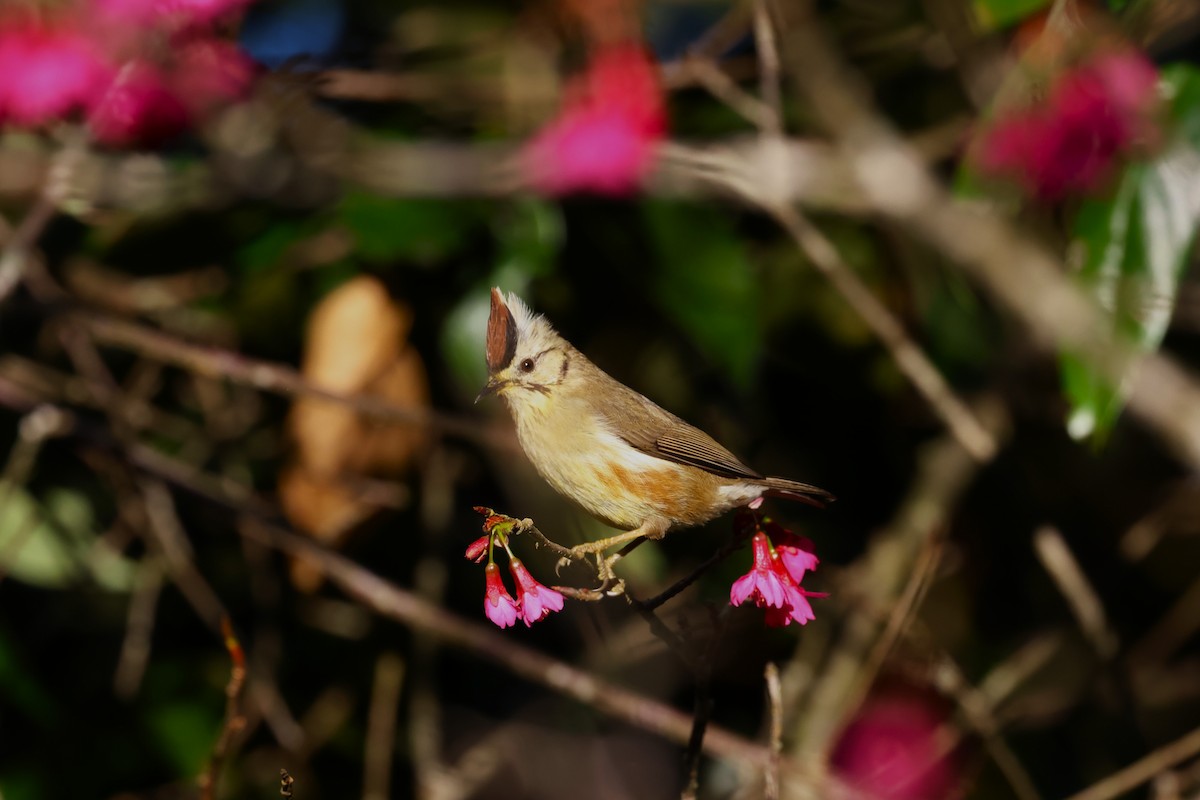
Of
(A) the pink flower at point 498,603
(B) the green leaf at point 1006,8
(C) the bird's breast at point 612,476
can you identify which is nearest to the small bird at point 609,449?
(C) the bird's breast at point 612,476

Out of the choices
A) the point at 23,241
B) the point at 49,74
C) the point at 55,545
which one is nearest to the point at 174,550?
the point at 55,545

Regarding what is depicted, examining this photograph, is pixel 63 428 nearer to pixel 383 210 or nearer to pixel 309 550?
pixel 309 550

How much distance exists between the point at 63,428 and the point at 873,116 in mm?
2281

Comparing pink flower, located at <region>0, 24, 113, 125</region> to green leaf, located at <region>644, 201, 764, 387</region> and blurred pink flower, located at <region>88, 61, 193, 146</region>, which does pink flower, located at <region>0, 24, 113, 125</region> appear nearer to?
blurred pink flower, located at <region>88, 61, 193, 146</region>

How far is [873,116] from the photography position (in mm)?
3305

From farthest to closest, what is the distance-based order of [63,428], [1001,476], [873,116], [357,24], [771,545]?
1. [357,24]
2. [1001,476]
3. [873,116]
4. [63,428]
5. [771,545]

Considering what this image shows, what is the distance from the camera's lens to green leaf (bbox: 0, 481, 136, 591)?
3.35 m

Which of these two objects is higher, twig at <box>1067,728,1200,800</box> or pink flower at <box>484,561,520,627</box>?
twig at <box>1067,728,1200,800</box>

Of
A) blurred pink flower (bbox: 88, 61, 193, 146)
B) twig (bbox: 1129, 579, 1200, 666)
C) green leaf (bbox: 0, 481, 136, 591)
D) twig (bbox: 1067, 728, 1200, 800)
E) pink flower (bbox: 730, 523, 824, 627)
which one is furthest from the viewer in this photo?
twig (bbox: 1129, 579, 1200, 666)

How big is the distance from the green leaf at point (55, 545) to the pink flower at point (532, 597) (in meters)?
1.96

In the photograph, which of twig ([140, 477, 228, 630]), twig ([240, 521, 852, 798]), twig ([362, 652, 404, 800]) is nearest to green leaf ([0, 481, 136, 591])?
twig ([140, 477, 228, 630])

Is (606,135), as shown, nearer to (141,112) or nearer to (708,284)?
(708,284)

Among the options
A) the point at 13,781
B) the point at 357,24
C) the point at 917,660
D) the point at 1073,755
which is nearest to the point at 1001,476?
the point at 917,660

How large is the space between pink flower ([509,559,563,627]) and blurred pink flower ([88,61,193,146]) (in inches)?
74.9
